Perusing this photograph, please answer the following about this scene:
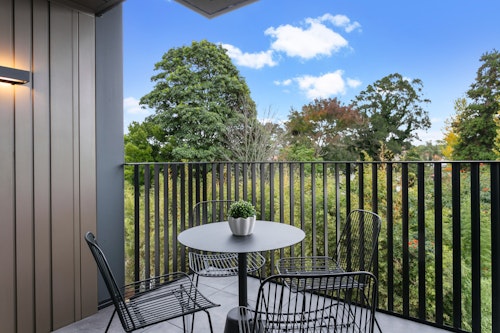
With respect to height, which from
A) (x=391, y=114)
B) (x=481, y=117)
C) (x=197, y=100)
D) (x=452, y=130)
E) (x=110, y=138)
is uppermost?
(x=197, y=100)

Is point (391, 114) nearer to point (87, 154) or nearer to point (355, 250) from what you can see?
point (355, 250)

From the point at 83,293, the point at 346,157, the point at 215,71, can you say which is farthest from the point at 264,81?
the point at 83,293

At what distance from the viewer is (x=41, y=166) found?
7.58ft

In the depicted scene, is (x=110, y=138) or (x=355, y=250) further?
(x=110, y=138)

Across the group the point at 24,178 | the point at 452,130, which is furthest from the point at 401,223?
the point at 452,130

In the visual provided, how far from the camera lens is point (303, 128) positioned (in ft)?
32.6

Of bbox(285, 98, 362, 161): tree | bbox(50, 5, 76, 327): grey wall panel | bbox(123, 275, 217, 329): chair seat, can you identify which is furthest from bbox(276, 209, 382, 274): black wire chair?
bbox(285, 98, 362, 161): tree

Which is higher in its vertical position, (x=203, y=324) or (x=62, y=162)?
(x=62, y=162)

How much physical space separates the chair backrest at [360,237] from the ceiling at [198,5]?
1.93 metres

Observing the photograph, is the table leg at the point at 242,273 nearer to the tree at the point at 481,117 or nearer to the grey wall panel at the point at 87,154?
the grey wall panel at the point at 87,154

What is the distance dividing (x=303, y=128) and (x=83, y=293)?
835 centimetres

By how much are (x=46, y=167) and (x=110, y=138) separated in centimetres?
66

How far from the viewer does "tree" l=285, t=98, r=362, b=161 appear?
974 cm

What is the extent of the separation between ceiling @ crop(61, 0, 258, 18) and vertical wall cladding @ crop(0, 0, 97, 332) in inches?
3.9
